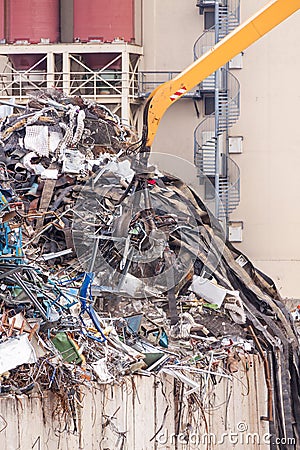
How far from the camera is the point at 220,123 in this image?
2344cm

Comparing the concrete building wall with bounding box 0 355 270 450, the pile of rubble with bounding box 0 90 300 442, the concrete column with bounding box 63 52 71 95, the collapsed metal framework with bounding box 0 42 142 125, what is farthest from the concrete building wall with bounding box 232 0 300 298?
the concrete building wall with bounding box 0 355 270 450

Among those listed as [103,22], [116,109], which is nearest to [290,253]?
[116,109]

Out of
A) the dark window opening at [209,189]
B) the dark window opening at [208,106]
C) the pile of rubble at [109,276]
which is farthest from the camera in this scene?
the dark window opening at [208,106]

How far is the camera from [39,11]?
77.9ft

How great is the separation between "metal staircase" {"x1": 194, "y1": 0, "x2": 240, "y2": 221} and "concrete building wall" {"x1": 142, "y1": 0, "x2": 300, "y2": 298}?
304 mm

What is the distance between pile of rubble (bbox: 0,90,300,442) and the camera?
409 inches

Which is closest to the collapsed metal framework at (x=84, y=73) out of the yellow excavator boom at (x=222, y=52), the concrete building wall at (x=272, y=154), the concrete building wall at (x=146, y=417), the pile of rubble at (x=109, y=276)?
the concrete building wall at (x=272, y=154)

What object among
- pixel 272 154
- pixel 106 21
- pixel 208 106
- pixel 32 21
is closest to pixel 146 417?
pixel 272 154

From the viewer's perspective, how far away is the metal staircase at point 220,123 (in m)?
23.2

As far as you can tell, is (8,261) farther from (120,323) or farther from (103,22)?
(103,22)

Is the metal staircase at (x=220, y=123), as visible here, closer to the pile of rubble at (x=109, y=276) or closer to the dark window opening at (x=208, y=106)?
the dark window opening at (x=208, y=106)

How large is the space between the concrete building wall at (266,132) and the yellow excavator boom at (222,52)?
967cm

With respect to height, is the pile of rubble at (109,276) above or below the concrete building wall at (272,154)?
below

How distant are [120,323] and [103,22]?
42.7 ft
